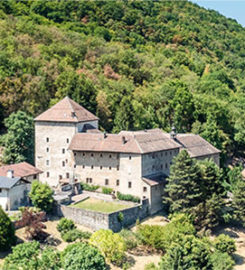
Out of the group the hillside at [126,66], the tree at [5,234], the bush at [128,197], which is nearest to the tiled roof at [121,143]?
→ the bush at [128,197]

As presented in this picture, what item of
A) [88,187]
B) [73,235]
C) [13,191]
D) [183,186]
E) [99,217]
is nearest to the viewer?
[73,235]

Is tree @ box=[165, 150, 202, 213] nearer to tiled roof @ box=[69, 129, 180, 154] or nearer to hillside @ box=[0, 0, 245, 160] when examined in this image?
tiled roof @ box=[69, 129, 180, 154]

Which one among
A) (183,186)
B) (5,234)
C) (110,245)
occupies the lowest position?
(110,245)

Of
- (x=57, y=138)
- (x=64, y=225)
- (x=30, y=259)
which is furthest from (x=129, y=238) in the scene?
(x=57, y=138)

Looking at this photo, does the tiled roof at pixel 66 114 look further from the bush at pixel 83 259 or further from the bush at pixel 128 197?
the bush at pixel 83 259

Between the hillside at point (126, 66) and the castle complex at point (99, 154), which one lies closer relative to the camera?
the castle complex at point (99, 154)

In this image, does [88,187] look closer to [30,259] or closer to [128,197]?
[128,197]

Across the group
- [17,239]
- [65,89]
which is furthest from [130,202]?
[65,89]
